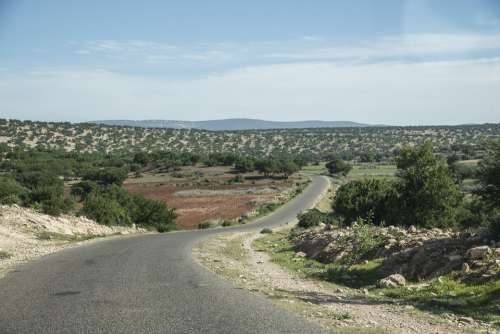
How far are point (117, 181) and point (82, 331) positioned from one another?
85.6 metres

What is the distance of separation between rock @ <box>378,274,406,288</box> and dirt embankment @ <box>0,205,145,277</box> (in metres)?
12.5

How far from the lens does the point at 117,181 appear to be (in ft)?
303

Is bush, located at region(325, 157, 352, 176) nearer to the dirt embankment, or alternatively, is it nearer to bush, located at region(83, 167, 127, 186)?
bush, located at region(83, 167, 127, 186)

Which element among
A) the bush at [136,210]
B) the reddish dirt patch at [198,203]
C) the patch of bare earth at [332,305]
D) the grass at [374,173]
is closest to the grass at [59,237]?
the bush at [136,210]

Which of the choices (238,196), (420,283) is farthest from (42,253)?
(238,196)

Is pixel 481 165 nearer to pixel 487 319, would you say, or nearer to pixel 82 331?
pixel 487 319

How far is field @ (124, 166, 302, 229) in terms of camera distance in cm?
6831

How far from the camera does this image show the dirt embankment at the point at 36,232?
74.5 ft

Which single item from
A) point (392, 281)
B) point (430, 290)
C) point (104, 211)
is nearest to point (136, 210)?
point (104, 211)

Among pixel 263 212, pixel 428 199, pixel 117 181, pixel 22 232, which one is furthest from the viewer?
pixel 117 181

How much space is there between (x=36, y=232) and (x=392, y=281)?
76.7 ft

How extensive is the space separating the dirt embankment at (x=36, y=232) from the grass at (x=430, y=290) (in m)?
11.4

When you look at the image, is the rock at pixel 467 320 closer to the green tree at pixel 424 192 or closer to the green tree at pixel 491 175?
the green tree at pixel 491 175

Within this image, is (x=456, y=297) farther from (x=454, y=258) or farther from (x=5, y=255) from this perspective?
(x=5, y=255)
